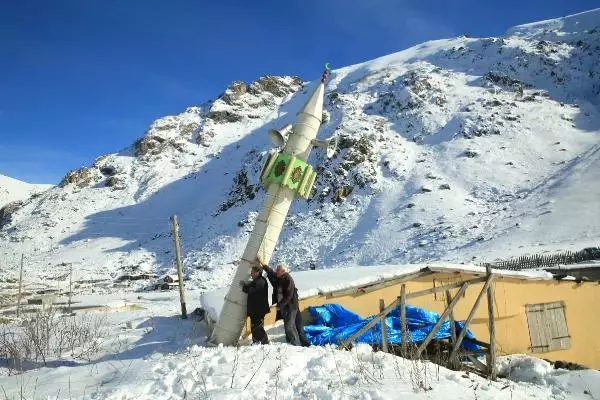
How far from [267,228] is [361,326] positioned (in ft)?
10.6

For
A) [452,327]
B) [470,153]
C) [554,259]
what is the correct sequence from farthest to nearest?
[470,153] → [554,259] → [452,327]

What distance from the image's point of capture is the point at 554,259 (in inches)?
939

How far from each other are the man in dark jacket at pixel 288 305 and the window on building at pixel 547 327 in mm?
8521

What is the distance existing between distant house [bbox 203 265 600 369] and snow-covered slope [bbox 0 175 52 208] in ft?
315

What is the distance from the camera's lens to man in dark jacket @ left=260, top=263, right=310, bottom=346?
402 inches

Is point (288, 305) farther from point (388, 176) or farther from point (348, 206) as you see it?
point (388, 176)

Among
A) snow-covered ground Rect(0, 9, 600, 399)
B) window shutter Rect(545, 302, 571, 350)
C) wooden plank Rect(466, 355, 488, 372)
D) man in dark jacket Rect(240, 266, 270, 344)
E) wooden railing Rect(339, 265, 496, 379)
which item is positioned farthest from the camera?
window shutter Rect(545, 302, 571, 350)

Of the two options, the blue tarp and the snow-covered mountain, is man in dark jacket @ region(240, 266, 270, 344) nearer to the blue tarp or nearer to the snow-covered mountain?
the blue tarp

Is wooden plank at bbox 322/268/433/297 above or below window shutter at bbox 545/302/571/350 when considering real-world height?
above

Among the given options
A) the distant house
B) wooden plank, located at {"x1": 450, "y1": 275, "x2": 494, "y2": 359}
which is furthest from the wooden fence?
wooden plank, located at {"x1": 450, "y1": 275, "x2": 494, "y2": 359}

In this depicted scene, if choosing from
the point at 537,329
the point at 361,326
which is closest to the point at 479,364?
→ the point at 361,326

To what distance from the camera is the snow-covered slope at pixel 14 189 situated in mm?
95463

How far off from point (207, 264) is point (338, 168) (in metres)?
17.3

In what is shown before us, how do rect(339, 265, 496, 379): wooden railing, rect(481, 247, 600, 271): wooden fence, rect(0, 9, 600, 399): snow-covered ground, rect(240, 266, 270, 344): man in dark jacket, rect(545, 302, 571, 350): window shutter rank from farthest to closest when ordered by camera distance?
rect(481, 247, 600, 271): wooden fence → rect(545, 302, 571, 350): window shutter → rect(240, 266, 270, 344): man in dark jacket → rect(339, 265, 496, 379): wooden railing → rect(0, 9, 600, 399): snow-covered ground
